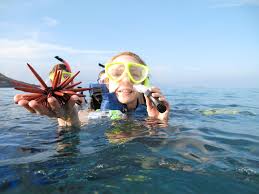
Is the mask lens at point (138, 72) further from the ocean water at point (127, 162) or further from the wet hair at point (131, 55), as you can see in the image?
the ocean water at point (127, 162)

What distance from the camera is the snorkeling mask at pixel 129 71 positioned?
559cm

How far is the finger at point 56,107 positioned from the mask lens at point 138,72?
2.43 meters

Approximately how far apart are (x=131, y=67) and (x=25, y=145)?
7.96ft

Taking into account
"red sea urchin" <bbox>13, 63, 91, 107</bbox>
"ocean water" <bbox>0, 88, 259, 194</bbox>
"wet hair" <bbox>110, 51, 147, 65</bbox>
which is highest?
"wet hair" <bbox>110, 51, 147, 65</bbox>

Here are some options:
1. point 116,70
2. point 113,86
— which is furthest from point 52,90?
point 113,86

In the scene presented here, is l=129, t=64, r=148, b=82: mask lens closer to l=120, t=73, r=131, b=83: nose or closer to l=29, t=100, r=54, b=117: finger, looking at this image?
l=120, t=73, r=131, b=83: nose

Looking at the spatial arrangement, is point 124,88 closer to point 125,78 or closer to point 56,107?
point 125,78

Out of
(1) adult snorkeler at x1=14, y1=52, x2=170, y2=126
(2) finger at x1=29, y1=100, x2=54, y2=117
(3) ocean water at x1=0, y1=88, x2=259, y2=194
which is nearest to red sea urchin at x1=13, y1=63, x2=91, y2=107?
(2) finger at x1=29, y1=100, x2=54, y2=117

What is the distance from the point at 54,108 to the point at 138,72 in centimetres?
275

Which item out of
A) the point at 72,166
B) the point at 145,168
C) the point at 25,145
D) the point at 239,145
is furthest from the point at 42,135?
the point at 239,145

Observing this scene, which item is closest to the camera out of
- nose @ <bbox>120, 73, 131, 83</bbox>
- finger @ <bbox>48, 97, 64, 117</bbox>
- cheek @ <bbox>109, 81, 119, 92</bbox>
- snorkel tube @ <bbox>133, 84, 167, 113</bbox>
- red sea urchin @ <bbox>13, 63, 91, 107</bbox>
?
red sea urchin @ <bbox>13, 63, 91, 107</bbox>

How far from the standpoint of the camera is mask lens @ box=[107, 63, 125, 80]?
5668 mm

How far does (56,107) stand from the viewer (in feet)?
10.2

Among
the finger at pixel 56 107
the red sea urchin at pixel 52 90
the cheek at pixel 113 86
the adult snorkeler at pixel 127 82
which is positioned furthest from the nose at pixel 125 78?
the red sea urchin at pixel 52 90
